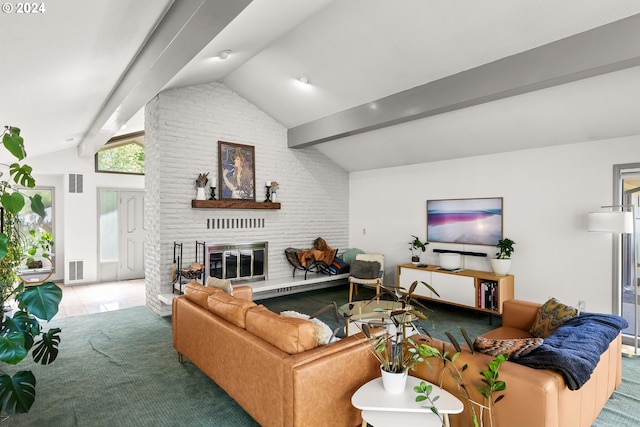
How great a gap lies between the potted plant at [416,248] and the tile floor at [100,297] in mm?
4325

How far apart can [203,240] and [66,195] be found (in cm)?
342

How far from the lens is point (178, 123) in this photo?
4836mm

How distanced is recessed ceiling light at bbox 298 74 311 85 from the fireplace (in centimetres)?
258

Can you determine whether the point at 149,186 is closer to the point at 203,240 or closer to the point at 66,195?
the point at 203,240

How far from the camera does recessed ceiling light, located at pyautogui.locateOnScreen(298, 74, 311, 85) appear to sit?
4530 millimetres

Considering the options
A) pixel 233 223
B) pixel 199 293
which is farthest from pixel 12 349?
pixel 233 223

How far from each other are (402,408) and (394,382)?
15cm

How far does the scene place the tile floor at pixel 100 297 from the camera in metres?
5.06

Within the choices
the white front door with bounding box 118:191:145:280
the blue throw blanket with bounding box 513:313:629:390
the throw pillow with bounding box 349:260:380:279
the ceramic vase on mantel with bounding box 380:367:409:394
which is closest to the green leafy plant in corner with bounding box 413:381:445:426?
the ceramic vase on mantel with bounding box 380:367:409:394

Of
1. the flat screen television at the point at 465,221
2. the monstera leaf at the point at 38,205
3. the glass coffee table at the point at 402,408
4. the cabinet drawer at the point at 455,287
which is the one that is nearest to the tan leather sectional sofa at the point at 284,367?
the glass coffee table at the point at 402,408

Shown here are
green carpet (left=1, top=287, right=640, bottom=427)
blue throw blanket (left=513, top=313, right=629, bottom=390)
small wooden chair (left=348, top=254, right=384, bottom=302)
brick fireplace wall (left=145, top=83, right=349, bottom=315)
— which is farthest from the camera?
→ small wooden chair (left=348, top=254, right=384, bottom=302)

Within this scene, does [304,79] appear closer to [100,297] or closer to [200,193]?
[200,193]

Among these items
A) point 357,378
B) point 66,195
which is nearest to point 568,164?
point 357,378

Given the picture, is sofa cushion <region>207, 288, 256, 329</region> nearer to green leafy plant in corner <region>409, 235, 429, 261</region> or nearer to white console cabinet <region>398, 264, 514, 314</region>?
white console cabinet <region>398, 264, 514, 314</region>
